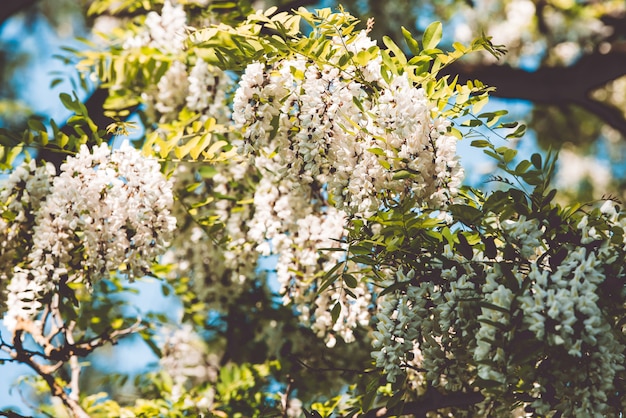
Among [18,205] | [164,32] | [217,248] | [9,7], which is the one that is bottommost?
[18,205]

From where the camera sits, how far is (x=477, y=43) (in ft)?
6.53

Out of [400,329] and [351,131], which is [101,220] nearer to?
[351,131]

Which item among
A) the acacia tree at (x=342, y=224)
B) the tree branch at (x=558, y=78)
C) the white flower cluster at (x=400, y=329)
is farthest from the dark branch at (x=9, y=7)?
the white flower cluster at (x=400, y=329)

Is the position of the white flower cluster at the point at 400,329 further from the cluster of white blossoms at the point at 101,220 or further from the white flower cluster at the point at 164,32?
the white flower cluster at the point at 164,32

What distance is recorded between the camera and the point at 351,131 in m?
1.99

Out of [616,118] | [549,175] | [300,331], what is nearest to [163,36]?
[300,331]

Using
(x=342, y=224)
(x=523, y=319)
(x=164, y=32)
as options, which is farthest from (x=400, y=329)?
(x=164, y=32)

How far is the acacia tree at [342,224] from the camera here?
64.4 inches

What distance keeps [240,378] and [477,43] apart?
2.05m

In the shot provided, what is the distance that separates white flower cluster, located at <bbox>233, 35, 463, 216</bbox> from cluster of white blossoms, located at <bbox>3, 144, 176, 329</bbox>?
15.7 inches

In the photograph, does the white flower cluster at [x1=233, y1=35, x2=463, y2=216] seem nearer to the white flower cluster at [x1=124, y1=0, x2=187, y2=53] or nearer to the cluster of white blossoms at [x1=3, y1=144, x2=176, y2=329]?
the cluster of white blossoms at [x1=3, y1=144, x2=176, y2=329]

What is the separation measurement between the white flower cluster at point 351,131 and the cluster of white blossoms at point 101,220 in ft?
1.31

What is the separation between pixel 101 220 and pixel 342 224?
1023 millimetres

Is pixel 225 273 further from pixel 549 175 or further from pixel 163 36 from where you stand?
pixel 549 175
